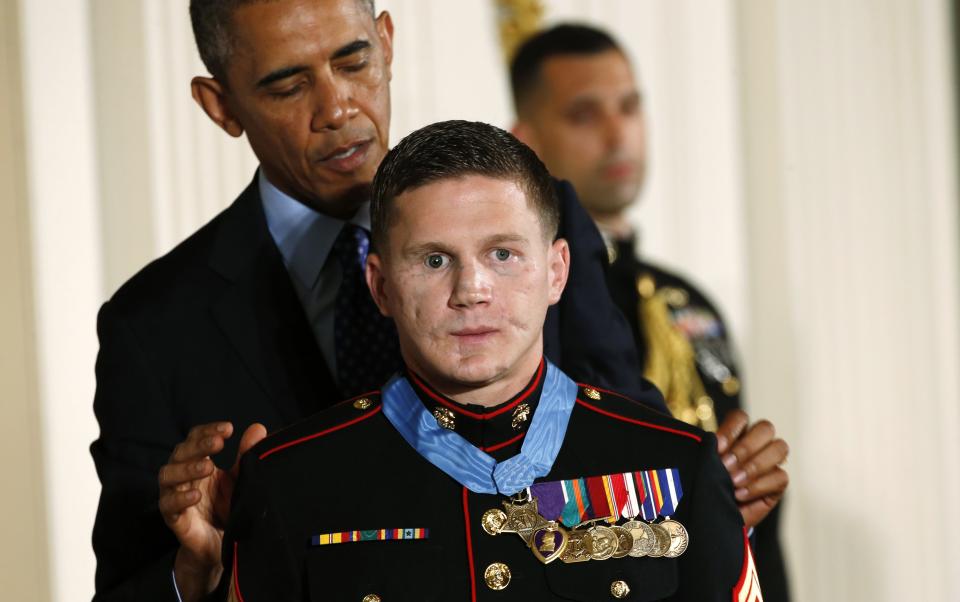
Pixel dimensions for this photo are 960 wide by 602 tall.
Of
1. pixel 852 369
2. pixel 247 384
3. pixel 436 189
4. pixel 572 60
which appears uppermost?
pixel 572 60

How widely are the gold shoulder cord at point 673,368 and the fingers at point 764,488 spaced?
4.20 ft

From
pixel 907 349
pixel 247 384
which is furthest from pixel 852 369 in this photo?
pixel 247 384

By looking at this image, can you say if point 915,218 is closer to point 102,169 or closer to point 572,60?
point 572,60

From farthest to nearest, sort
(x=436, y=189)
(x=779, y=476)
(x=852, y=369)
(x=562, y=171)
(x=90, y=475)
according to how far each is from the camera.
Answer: (x=852, y=369) → (x=562, y=171) → (x=90, y=475) → (x=779, y=476) → (x=436, y=189)

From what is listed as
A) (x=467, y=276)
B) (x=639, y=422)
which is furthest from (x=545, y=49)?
(x=467, y=276)

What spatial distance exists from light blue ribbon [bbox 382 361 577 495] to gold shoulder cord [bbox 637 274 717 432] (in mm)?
1524

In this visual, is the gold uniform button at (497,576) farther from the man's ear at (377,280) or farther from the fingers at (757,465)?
the fingers at (757,465)

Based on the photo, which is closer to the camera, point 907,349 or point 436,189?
point 436,189

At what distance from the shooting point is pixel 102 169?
2.84 metres

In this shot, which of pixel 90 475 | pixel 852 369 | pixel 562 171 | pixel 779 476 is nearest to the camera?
pixel 779 476

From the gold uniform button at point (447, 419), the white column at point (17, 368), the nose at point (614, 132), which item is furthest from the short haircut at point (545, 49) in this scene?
the gold uniform button at point (447, 419)

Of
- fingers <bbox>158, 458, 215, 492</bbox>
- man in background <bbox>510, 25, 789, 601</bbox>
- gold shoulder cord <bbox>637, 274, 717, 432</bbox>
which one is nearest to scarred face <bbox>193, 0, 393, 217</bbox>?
fingers <bbox>158, 458, 215, 492</bbox>

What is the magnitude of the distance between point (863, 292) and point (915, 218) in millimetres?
301

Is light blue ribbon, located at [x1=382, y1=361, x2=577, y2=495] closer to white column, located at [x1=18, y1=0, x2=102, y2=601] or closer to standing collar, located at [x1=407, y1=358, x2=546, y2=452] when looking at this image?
standing collar, located at [x1=407, y1=358, x2=546, y2=452]
